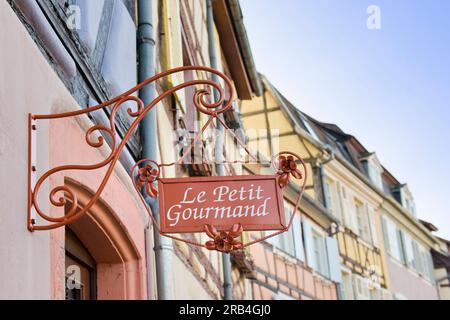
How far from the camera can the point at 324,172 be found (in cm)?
2075

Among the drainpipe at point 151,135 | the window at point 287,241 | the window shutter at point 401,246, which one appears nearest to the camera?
the drainpipe at point 151,135

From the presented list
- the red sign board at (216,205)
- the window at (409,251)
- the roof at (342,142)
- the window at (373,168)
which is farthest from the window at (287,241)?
the red sign board at (216,205)

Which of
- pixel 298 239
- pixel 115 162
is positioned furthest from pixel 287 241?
pixel 115 162

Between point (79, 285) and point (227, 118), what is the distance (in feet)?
24.2

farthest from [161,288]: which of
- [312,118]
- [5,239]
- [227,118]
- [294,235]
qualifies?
[312,118]

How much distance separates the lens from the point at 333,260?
1888cm

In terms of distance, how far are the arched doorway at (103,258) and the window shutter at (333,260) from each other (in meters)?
13.2

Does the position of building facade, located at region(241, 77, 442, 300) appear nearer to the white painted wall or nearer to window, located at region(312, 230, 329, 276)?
window, located at region(312, 230, 329, 276)

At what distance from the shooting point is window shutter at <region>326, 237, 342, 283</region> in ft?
61.6

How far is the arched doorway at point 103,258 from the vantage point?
5090mm

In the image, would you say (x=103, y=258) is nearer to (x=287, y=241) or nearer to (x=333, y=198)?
(x=287, y=241)

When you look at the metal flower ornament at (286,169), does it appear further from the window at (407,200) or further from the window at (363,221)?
the window at (407,200)

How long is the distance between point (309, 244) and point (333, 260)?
1393 millimetres
